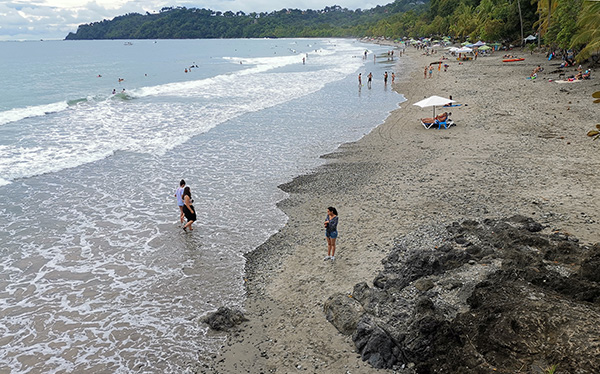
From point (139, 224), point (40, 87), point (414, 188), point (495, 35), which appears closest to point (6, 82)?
point (40, 87)

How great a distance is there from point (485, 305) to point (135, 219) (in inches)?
399

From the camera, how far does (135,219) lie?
12.7m

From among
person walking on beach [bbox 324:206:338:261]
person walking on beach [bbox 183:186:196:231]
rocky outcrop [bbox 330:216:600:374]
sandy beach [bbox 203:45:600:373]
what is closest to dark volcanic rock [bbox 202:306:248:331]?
sandy beach [bbox 203:45:600:373]

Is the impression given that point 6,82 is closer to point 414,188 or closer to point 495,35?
point 414,188

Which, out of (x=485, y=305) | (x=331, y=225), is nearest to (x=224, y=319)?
(x=331, y=225)

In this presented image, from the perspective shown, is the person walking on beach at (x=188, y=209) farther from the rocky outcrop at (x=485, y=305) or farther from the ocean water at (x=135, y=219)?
the rocky outcrop at (x=485, y=305)

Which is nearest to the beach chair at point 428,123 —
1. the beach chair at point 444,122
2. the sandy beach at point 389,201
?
the beach chair at point 444,122

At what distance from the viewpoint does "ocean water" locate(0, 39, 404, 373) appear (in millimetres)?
7652

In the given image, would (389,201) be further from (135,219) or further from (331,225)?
(135,219)

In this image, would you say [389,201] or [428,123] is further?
[428,123]

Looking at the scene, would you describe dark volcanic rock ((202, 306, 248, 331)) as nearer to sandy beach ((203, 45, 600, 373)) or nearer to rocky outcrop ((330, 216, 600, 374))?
sandy beach ((203, 45, 600, 373))

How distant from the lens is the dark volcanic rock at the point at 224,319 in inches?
301

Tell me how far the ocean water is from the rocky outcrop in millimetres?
3144

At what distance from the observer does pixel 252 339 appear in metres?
7.31
